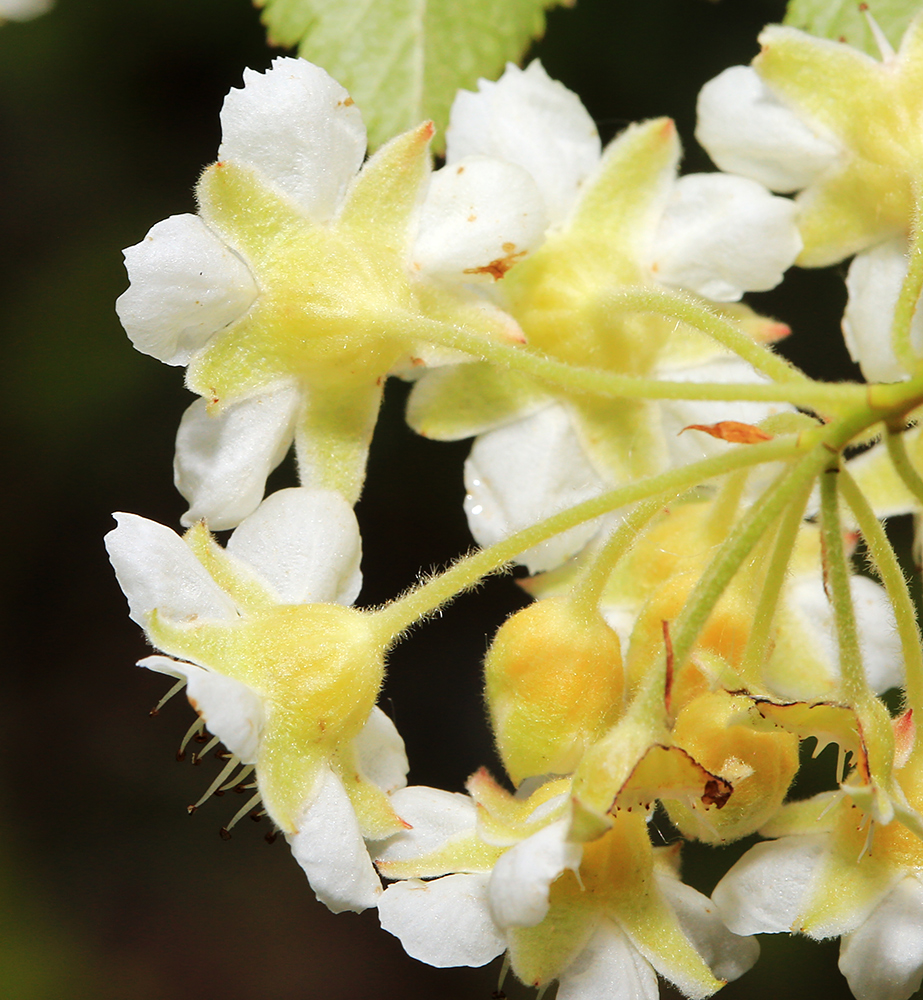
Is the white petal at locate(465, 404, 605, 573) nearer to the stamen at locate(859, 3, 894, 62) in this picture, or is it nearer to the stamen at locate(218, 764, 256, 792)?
the stamen at locate(218, 764, 256, 792)

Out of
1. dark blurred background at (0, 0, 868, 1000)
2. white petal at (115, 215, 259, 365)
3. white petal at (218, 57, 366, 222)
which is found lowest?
dark blurred background at (0, 0, 868, 1000)

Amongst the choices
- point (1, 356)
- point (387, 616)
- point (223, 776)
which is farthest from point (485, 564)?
A: point (1, 356)

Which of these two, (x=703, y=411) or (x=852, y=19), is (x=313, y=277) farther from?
(x=852, y=19)

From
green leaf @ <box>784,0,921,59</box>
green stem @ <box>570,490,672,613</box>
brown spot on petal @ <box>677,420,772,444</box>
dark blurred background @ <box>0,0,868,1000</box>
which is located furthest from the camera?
dark blurred background @ <box>0,0,868,1000</box>

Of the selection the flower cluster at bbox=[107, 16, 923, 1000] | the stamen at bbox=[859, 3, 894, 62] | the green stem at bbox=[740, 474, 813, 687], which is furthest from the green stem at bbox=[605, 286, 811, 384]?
the stamen at bbox=[859, 3, 894, 62]

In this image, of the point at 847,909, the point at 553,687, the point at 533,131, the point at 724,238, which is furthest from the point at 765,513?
the point at 533,131

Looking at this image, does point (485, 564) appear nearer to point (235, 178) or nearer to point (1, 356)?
point (235, 178)

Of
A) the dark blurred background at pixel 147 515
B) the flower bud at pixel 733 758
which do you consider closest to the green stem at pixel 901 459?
the flower bud at pixel 733 758
